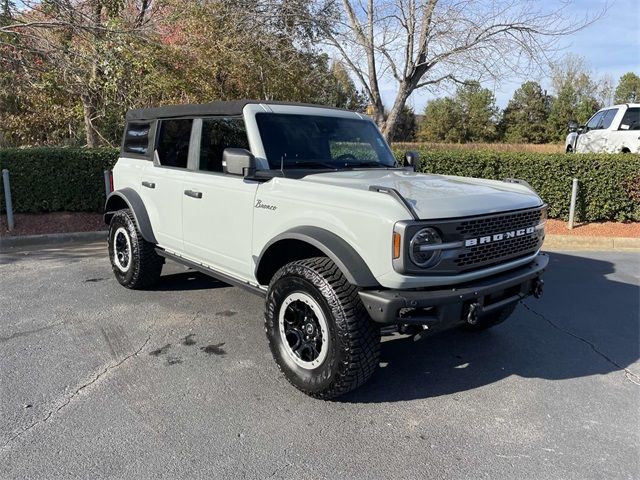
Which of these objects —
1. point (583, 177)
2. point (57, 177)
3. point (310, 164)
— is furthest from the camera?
point (583, 177)

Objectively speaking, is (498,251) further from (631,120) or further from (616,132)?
(631,120)

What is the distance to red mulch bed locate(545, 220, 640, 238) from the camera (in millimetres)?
8716

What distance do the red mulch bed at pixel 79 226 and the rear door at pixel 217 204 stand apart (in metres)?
5.16

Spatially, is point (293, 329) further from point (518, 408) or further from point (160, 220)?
point (160, 220)

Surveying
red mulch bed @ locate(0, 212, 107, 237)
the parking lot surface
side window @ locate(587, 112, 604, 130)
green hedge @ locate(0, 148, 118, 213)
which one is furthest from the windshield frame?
side window @ locate(587, 112, 604, 130)

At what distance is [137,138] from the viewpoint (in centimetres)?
553

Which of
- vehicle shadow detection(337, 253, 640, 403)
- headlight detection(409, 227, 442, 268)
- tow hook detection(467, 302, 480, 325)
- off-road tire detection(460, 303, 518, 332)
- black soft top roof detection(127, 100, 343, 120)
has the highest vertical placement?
black soft top roof detection(127, 100, 343, 120)

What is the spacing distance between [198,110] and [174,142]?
52cm

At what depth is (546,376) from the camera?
3.67 metres

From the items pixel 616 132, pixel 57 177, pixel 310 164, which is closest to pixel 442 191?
pixel 310 164

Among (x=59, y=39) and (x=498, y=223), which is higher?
(x=59, y=39)

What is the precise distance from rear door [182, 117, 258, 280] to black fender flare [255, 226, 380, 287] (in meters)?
0.66

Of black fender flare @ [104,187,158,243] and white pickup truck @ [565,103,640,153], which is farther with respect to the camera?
white pickup truck @ [565,103,640,153]

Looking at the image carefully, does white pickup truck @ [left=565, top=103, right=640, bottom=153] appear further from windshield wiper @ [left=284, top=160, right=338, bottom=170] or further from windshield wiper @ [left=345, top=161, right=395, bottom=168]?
windshield wiper @ [left=284, top=160, right=338, bottom=170]
